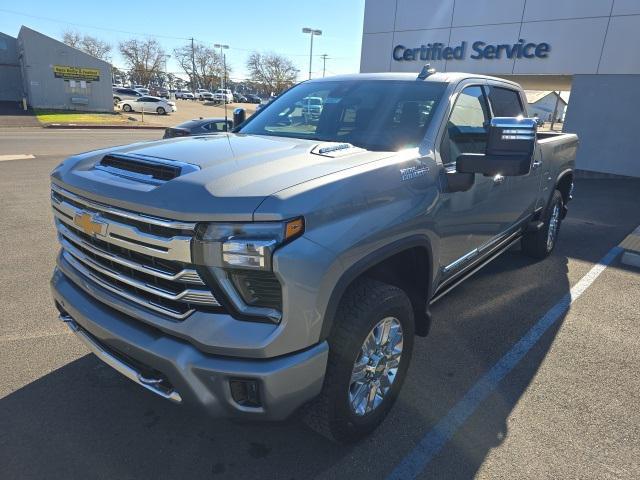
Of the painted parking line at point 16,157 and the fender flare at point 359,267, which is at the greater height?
the fender flare at point 359,267

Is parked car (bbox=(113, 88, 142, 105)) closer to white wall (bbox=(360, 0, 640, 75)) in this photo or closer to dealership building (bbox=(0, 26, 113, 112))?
dealership building (bbox=(0, 26, 113, 112))

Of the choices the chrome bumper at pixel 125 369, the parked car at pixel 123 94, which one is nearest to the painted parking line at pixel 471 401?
the chrome bumper at pixel 125 369

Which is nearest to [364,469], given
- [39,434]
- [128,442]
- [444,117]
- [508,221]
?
[128,442]

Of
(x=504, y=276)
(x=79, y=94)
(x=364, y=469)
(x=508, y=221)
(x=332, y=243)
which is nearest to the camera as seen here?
(x=332, y=243)

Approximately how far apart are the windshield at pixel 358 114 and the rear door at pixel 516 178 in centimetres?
105

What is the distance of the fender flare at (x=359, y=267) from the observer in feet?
6.54

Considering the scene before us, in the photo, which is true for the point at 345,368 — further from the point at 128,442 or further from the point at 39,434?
the point at 39,434

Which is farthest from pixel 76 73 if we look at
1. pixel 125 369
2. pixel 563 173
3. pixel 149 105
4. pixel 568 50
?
pixel 125 369

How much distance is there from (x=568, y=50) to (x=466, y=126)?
12172 millimetres

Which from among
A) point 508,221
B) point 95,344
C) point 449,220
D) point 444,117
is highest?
point 444,117

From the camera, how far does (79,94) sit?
1300 inches

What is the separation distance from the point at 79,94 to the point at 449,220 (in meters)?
36.8

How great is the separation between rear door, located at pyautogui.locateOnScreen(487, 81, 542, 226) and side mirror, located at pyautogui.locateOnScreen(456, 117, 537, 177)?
48.8 inches

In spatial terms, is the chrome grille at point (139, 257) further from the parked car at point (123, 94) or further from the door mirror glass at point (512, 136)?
the parked car at point (123, 94)
